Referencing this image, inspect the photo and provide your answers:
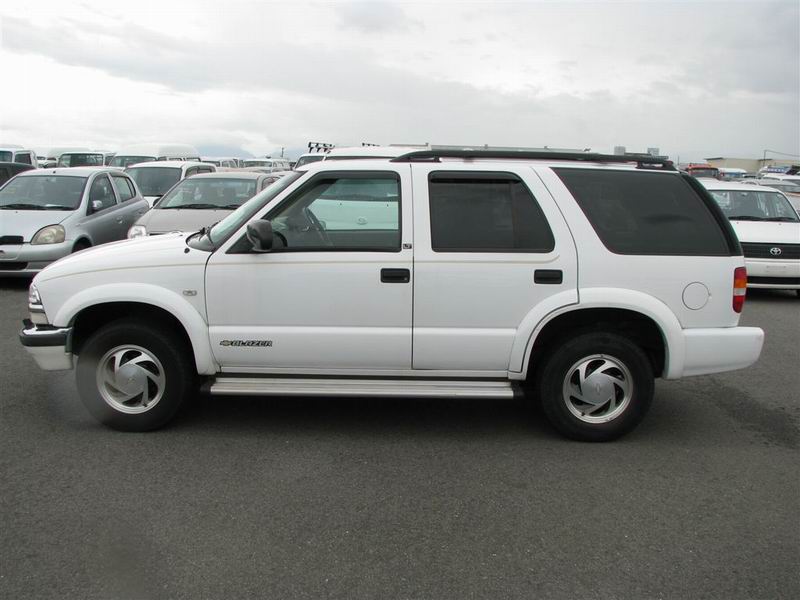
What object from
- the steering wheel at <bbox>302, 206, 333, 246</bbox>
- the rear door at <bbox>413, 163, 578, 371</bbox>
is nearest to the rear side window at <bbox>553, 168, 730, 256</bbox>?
the rear door at <bbox>413, 163, 578, 371</bbox>

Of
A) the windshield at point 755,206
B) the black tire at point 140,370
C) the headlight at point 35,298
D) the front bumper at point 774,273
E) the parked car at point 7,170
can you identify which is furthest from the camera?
the parked car at point 7,170

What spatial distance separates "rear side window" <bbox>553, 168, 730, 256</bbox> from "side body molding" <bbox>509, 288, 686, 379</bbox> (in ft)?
0.99

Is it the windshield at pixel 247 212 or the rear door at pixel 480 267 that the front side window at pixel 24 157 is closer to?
the windshield at pixel 247 212

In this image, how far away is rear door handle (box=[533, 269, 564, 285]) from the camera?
4.38m

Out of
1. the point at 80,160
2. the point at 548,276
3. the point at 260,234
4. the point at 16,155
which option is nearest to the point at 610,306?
the point at 548,276

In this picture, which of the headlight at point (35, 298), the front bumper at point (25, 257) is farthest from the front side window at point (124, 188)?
the headlight at point (35, 298)

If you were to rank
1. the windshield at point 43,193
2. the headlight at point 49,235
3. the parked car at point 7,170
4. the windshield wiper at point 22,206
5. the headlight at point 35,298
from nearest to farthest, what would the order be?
the headlight at point 35,298
the headlight at point 49,235
the windshield wiper at point 22,206
the windshield at point 43,193
the parked car at point 7,170

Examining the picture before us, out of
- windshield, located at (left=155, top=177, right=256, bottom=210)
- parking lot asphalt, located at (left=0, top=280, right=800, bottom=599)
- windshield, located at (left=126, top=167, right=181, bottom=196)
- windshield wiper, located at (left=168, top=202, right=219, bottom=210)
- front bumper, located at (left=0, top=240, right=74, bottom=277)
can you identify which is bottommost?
parking lot asphalt, located at (left=0, top=280, right=800, bottom=599)

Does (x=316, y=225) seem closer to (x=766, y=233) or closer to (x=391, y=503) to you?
(x=391, y=503)

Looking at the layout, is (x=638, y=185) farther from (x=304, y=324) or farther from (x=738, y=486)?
(x=304, y=324)

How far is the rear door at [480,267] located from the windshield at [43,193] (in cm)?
783

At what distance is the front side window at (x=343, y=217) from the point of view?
4.46 m

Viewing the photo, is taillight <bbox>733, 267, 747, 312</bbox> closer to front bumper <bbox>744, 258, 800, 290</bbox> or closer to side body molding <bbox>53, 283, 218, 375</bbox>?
side body molding <bbox>53, 283, 218, 375</bbox>

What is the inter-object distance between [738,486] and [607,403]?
907 mm
